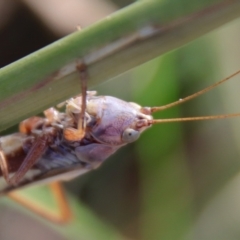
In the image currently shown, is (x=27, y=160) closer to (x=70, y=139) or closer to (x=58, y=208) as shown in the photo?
(x=70, y=139)

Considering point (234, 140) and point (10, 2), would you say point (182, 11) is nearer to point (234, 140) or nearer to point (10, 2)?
point (234, 140)

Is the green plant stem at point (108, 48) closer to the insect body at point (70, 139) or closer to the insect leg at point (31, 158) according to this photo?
the insect body at point (70, 139)

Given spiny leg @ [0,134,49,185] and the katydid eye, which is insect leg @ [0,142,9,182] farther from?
the katydid eye

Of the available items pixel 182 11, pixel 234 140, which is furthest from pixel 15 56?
pixel 182 11

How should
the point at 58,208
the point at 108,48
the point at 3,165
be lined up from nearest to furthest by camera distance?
the point at 108,48 < the point at 3,165 < the point at 58,208

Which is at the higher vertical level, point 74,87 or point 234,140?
point 234,140

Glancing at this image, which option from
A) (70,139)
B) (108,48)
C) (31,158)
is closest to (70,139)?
(70,139)
